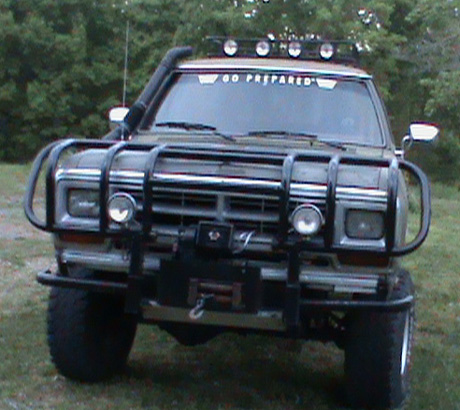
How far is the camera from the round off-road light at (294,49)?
286 inches

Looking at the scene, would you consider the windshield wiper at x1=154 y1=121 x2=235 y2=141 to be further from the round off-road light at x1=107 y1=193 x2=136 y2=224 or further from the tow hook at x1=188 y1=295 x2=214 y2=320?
the tow hook at x1=188 y1=295 x2=214 y2=320

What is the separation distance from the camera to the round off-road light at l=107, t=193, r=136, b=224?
443cm

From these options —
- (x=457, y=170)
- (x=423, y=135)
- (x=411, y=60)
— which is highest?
(x=423, y=135)

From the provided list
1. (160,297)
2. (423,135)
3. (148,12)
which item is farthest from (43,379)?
(148,12)

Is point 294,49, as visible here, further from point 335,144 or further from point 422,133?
point 335,144

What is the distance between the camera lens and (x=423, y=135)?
628 centimetres

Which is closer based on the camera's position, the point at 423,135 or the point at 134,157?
the point at 134,157

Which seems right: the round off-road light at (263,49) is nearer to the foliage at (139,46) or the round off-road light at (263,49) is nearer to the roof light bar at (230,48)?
the roof light bar at (230,48)

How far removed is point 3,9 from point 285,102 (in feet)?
100

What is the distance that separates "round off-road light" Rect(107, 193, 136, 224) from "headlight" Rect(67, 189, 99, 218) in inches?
5.8

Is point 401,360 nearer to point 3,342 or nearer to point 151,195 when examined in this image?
point 151,195

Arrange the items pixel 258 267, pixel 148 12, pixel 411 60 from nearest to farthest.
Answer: pixel 258 267 → pixel 411 60 → pixel 148 12

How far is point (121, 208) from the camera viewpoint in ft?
14.6

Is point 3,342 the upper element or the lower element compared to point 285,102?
lower
